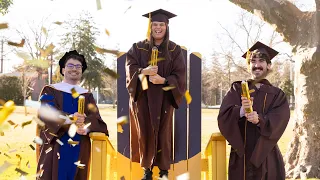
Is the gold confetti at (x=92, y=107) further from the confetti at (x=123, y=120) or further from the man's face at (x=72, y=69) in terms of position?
the confetti at (x=123, y=120)

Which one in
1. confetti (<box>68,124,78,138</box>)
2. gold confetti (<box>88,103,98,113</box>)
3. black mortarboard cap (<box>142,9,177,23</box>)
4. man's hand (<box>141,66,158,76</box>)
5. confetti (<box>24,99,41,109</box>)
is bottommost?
confetti (<box>68,124,78,138</box>)

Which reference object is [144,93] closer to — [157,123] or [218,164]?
[157,123]

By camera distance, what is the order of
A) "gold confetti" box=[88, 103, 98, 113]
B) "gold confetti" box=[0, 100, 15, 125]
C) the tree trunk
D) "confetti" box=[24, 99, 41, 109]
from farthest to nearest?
the tree trunk, "gold confetti" box=[88, 103, 98, 113], "confetti" box=[24, 99, 41, 109], "gold confetti" box=[0, 100, 15, 125]

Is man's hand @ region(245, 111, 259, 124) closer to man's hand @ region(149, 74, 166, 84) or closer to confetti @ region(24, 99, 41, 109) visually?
man's hand @ region(149, 74, 166, 84)

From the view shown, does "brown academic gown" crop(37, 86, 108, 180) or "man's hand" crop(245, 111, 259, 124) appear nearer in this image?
"man's hand" crop(245, 111, 259, 124)

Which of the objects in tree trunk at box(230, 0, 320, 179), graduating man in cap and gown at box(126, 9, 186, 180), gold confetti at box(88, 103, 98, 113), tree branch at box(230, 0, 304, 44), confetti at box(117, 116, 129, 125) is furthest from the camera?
tree branch at box(230, 0, 304, 44)

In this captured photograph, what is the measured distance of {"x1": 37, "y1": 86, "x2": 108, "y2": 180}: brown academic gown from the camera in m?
4.39

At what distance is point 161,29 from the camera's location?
4465mm

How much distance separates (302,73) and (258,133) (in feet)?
14.0

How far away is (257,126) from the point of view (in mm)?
4230

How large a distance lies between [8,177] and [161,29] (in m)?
4.75

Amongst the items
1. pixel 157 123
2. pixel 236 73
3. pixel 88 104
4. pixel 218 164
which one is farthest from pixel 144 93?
pixel 236 73

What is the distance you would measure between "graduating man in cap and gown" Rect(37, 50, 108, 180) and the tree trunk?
466 cm

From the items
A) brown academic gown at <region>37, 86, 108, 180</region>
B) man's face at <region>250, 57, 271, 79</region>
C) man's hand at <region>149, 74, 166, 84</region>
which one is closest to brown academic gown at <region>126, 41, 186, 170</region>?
man's hand at <region>149, 74, 166, 84</region>
